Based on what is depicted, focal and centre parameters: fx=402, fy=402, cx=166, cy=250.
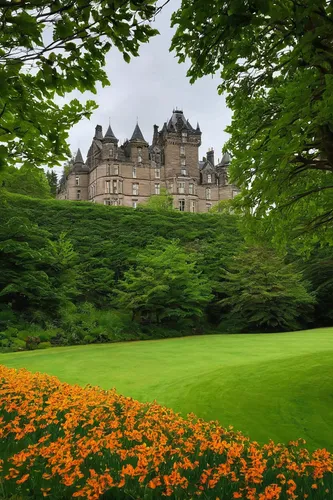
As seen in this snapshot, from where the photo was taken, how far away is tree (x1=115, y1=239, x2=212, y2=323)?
65.2 ft

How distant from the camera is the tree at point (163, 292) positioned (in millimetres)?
19859

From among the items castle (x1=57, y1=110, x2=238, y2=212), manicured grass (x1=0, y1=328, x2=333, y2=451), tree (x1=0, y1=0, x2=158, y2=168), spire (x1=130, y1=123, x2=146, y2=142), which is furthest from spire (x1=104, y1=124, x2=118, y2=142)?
tree (x1=0, y1=0, x2=158, y2=168)

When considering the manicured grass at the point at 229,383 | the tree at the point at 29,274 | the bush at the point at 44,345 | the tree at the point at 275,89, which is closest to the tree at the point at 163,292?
the tree at the point at 29,274

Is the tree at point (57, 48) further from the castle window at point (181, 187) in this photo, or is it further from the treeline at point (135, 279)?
the castle window at point (181, 187)

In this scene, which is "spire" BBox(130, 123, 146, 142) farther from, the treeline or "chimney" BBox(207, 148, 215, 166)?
the treeline

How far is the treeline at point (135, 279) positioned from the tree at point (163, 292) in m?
0.06

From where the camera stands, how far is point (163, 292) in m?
19.8

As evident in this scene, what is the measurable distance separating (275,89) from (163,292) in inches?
567

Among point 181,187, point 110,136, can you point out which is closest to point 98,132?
point 110,136

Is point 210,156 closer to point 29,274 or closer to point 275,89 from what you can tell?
point 29,274

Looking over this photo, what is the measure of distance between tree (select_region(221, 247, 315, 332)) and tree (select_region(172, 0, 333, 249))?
12.5m

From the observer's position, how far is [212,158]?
76.0 m

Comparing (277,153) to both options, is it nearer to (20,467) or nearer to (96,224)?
(20,467)

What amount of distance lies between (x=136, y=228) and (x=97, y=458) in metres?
23.7
